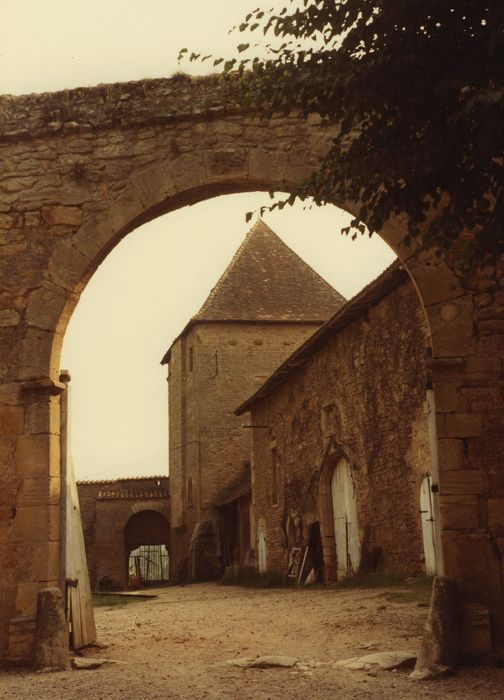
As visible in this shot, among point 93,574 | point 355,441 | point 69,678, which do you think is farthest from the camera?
point 93,574

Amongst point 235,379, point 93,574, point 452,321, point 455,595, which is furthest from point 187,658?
point 93,574

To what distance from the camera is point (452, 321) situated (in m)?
7.16

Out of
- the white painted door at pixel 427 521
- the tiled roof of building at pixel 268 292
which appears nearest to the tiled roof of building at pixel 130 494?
the tiled roof of building at pixel 268 292

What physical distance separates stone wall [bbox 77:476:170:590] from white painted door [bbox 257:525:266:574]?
430 inches

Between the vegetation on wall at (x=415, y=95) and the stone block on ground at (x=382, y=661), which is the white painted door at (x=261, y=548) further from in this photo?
the vegetation on wall at (x=415, y=95)

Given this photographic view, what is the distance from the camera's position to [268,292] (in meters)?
32.2

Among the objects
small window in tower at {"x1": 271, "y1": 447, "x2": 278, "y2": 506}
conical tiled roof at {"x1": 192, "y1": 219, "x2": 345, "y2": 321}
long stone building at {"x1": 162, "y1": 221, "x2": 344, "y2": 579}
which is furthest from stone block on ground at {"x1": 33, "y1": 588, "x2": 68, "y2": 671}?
conical tiled roof at {"x1": 192, "y1": 219, "x2": 345, "y2": 321}

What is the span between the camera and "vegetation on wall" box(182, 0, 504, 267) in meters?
4.76

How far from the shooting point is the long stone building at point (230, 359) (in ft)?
101

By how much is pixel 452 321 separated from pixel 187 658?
3.68 metres

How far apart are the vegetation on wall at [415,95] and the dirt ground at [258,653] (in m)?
3.02

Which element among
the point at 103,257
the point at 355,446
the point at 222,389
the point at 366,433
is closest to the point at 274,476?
the point at 355,446

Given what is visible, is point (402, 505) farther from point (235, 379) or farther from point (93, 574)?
point (93, 574)

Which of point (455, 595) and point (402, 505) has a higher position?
point (402, 505)
